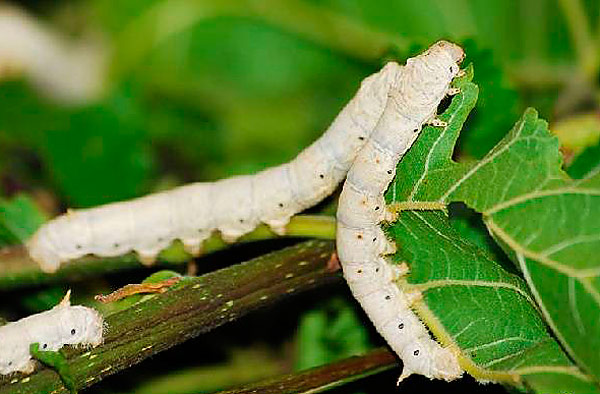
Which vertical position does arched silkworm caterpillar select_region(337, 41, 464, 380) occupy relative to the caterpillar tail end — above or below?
below

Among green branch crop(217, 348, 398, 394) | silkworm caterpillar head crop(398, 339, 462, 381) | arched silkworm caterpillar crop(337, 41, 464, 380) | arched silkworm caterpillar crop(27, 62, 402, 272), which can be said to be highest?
arched silkworm caterpillar crop(27, 62, 402, 272)

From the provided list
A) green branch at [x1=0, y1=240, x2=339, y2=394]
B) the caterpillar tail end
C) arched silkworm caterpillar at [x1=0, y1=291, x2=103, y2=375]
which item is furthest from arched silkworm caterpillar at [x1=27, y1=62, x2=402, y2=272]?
arched silkworm caterpillar at [x1=0, y1=291, x2=103, y2=375]

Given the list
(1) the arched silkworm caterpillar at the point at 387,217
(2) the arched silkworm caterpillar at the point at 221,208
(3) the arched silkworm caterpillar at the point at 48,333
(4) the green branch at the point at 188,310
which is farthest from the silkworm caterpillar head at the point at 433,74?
(3) the arched silkworm caterpillar at the point at 48,333

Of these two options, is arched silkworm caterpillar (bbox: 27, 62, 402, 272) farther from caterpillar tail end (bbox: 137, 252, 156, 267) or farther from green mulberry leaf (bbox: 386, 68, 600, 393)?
green mulberry leaf (bbox: 386, 68, 600, 393)

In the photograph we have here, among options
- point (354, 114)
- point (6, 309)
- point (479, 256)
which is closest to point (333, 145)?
point (354, 114)

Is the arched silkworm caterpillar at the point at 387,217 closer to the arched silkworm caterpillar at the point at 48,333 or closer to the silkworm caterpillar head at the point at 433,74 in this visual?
the silkworm caterpillar head at the point at 433,74

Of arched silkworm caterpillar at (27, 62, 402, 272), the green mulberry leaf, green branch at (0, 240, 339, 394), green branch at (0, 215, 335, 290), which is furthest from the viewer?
green branch at (0, 215, 335, 290)
